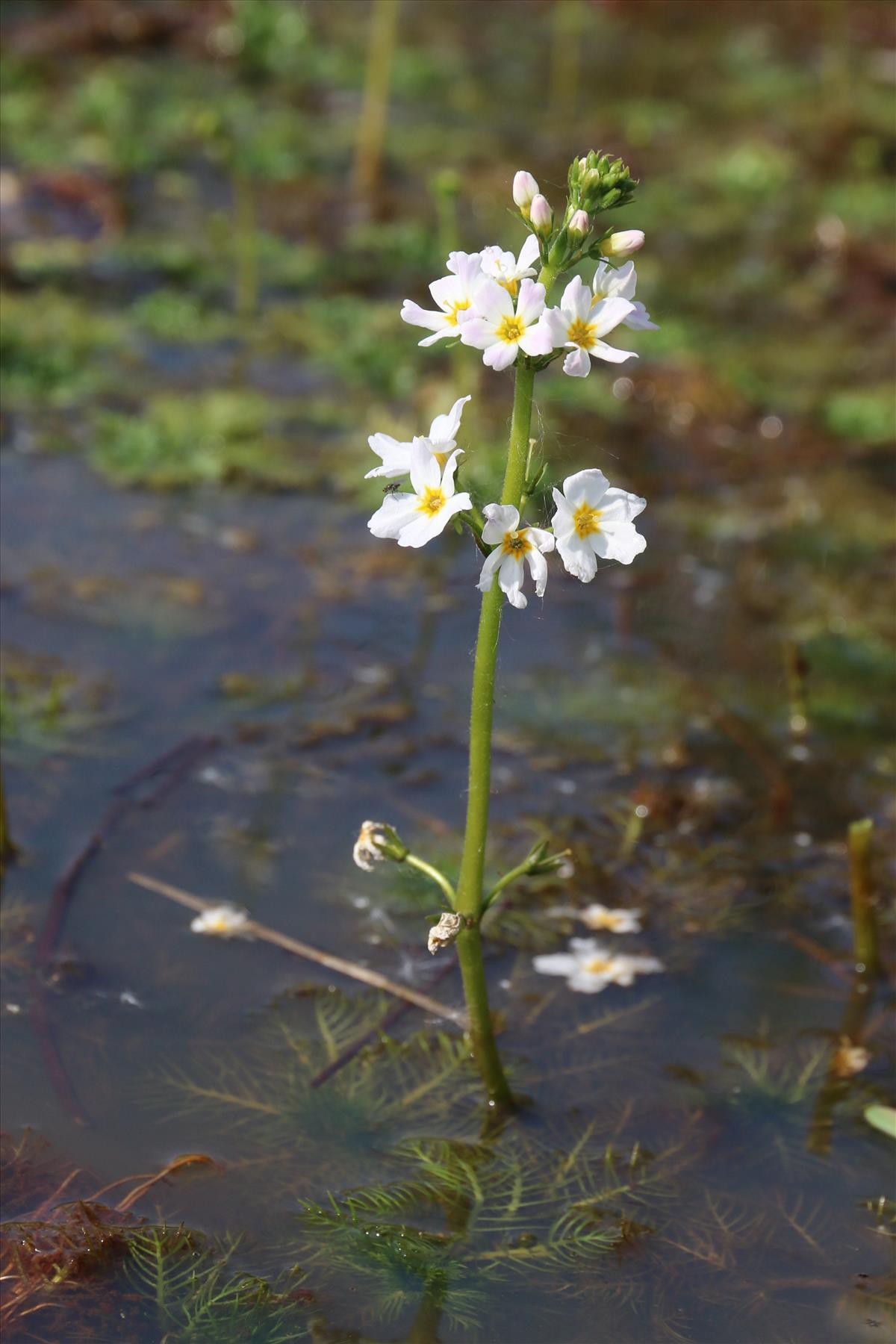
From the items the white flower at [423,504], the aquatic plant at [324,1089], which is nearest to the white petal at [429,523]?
the white flower at [423,504]

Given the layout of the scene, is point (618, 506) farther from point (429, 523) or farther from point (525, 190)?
point (525, 190)

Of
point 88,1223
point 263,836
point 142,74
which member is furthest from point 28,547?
point 142,74

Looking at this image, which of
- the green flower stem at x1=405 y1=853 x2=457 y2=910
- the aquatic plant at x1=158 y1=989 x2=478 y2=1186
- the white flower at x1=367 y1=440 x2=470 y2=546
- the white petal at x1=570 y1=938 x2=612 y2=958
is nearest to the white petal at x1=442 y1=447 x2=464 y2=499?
the white flower at x1=367 y1=440 x2=470 y2=546

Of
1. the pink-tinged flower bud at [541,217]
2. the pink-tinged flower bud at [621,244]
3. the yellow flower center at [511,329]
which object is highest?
the pink-tinged flower bud at [541,217]

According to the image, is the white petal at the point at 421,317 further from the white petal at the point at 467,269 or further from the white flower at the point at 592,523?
the white flower at the point at 592,523

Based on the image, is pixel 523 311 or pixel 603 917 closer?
pixel 523 311

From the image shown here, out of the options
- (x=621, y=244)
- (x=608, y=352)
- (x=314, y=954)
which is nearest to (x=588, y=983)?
(x=314, y=954)

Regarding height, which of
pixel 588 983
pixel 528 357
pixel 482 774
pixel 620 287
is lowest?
pixel 588 983
